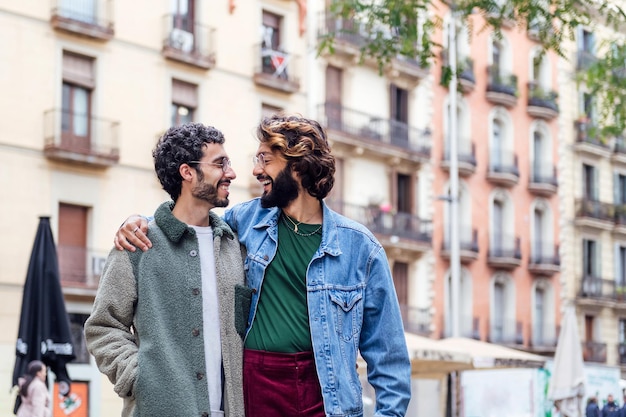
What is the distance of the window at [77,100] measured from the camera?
2573cm

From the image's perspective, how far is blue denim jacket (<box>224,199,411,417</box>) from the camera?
421 centimetres

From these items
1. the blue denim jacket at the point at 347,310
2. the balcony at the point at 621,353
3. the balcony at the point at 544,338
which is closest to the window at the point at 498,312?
the balcony at the point at 544,338

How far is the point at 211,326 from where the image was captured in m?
4.21

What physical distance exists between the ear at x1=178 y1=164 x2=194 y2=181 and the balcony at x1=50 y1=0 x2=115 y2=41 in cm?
2169

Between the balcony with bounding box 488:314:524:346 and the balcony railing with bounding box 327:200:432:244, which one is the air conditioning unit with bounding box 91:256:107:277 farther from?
the balcony with bounding box 488:314:524:346

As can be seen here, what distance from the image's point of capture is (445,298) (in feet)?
120

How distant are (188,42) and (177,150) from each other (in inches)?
970

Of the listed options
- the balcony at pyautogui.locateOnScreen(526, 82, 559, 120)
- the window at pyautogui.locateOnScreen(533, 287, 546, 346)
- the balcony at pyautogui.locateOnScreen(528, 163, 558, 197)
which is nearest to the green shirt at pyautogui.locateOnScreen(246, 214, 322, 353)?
the balcony at pyautogui.locateOnScreen(528, 163, 558, 197)

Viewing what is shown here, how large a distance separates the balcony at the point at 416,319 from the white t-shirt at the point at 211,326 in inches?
1207

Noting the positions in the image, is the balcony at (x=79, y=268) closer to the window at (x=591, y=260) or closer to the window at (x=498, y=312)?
the window at (x=498, y=312)

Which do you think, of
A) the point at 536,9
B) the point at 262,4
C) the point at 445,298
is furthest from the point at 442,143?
the point at 536,9

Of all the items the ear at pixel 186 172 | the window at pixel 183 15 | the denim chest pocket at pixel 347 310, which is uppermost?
the window at pixel 183 15

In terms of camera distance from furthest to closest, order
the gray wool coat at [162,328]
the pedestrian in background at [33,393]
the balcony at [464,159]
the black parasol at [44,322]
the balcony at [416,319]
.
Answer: the balcony at [464,159] < the balcony at [416,319] < the black parasol at [44,322] < the pedestrian in background at [33,393] < the gray wool coat at [162,328]

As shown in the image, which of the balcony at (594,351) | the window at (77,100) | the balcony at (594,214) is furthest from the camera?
the balcony at (594,214)
